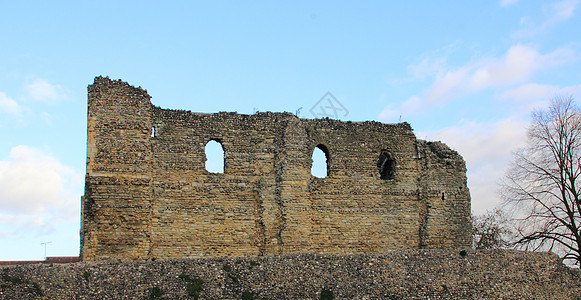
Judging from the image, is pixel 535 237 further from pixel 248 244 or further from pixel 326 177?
pixel 248 244

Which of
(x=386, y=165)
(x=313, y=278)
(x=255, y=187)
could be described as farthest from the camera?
(x=386, y=165)

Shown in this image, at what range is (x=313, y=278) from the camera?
19547 millimetres

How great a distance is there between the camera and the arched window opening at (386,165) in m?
25.3

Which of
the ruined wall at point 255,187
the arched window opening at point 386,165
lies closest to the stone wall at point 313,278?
the ruined wall at point 255,187

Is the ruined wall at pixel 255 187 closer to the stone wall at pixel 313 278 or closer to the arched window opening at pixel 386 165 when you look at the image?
the arched window opening at pixel 386 165

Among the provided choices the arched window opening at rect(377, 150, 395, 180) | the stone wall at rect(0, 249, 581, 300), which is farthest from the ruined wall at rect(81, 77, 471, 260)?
the stone wall at rect(0, 249, 581, 300)

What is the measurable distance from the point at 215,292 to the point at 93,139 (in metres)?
A: 7.13

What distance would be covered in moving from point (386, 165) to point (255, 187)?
18.8ft

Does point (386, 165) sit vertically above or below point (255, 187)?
above

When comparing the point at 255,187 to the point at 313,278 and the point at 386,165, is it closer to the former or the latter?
the point at 313,278

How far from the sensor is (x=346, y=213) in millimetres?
24109

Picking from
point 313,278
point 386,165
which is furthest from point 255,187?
point 386,165

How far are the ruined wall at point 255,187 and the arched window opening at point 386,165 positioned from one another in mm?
81

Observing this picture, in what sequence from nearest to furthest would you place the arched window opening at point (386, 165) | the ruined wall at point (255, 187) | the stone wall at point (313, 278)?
the stone wall at point (313, 278)
the ruined wall at point (255, 187)
the arched window opening at point (386, 165)
